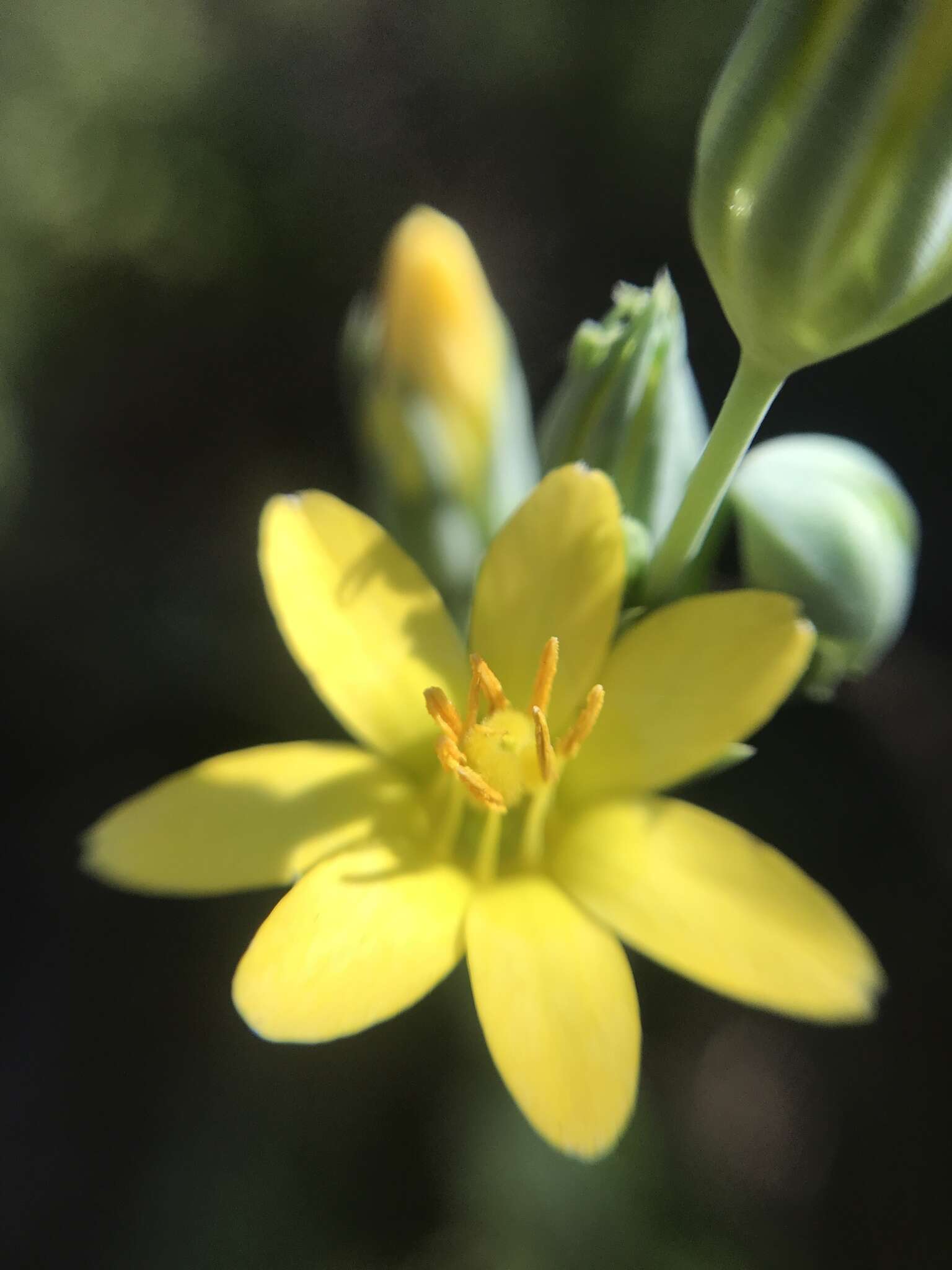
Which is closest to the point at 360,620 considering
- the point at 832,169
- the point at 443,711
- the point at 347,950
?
the point at 443,711

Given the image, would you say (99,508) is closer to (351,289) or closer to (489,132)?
(351,289)

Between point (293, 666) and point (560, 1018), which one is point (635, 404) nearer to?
point (560, 1018)

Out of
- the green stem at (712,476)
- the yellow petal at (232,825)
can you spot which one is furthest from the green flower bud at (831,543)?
the yellow petal at (232,825)

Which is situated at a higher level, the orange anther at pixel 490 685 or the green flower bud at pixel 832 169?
the green flower bud at pixel 832 169

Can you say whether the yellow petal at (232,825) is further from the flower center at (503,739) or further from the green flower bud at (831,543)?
the green flower bud at (831,543)

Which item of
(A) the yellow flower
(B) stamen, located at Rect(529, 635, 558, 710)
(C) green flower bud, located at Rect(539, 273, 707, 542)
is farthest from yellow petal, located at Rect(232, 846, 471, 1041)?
(C) green flower bud, located at Rect(539, 273, 707, 542)

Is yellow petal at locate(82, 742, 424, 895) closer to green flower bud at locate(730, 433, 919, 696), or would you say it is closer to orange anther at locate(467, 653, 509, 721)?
orange anther at locate(467, 653, 509, 721)
